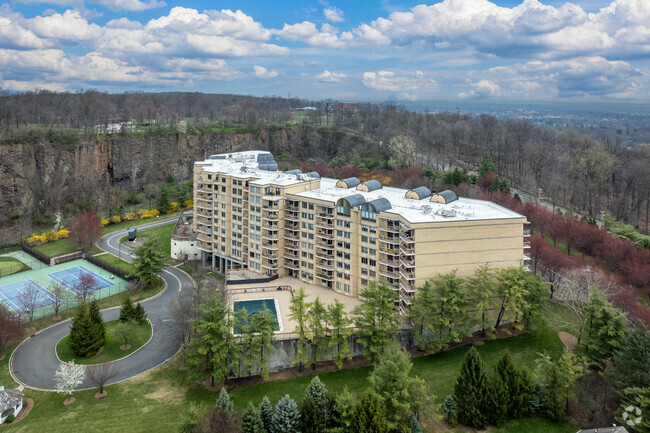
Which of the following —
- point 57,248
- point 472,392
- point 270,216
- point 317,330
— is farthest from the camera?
point 57,248

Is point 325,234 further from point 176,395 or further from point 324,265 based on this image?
point 176,395

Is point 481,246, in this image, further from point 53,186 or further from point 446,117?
point 446,117

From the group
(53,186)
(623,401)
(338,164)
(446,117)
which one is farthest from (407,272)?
(446,117)

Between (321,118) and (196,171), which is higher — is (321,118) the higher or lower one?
the higher one

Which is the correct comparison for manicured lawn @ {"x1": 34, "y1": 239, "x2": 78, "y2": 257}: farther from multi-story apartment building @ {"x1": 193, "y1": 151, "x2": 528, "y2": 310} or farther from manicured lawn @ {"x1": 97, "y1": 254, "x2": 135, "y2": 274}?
multi-story apartment building @ {"x1": 193, "y1": 151, "x2": 528, "y2": 310}

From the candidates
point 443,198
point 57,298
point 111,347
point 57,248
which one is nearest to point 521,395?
point 443,198

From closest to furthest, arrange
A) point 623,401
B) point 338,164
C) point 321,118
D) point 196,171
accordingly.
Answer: point 623,401 → point 196,171 → point 338,164 → point 321,118
